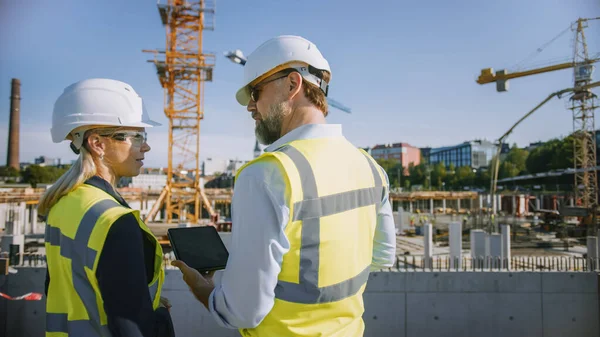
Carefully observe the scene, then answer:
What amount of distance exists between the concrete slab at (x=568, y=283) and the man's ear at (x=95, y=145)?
10.4 metres

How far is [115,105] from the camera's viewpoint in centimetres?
188

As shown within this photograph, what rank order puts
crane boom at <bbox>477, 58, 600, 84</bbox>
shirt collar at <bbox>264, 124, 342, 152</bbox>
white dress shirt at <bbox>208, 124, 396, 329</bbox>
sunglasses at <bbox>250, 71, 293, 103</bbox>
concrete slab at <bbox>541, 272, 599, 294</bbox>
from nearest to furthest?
white dress shirt at <bbox>208, 124, 396, 329</bbox> → shirt collar at <bbox>264, 124, 342, 152</bbox> → sunglasses at <bbox>250, 71, 293, 103</bbox> → concrete slab at <bbox>541, 272, 599, 294</bbox> → crane boom at <bbox>477, 58, 600, 84</bbox>

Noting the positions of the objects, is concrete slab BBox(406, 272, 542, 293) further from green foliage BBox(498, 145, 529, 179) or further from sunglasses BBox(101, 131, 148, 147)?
green foliage BBox(498, 145, 529, 179)

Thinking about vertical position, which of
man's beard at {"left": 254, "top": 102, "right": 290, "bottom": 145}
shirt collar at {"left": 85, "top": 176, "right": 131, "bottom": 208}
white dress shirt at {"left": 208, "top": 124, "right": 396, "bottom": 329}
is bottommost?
white dress shirt at {"left": 208, "top": 124, "right": 396, "bottom": 329}

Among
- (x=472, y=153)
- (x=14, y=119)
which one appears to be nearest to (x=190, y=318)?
(x=14, y=119)

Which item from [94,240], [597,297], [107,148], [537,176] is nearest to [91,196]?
[94,240]

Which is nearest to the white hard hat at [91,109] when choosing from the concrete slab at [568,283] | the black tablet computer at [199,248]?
the black tablet computer at [199,248]

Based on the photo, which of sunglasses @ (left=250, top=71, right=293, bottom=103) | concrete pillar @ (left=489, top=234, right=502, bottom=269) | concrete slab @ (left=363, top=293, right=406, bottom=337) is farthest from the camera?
concrete pillar @ (left=489, top=234, right=502, bottom=269)

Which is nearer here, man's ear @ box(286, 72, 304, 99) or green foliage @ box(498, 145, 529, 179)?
man's ear @ box(286, 72, 304, 99)

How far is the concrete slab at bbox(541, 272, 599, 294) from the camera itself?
30.1 ft

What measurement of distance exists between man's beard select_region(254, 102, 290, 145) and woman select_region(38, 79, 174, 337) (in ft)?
2.07

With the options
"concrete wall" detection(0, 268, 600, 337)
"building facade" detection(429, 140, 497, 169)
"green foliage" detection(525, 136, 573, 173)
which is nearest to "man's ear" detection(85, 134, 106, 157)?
"concrete wall" detection(0, 268, 600, 337)

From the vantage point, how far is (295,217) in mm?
1208

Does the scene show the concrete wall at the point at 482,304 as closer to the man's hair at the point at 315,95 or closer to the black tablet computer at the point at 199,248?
the black tablet computer at the point at 199,248
